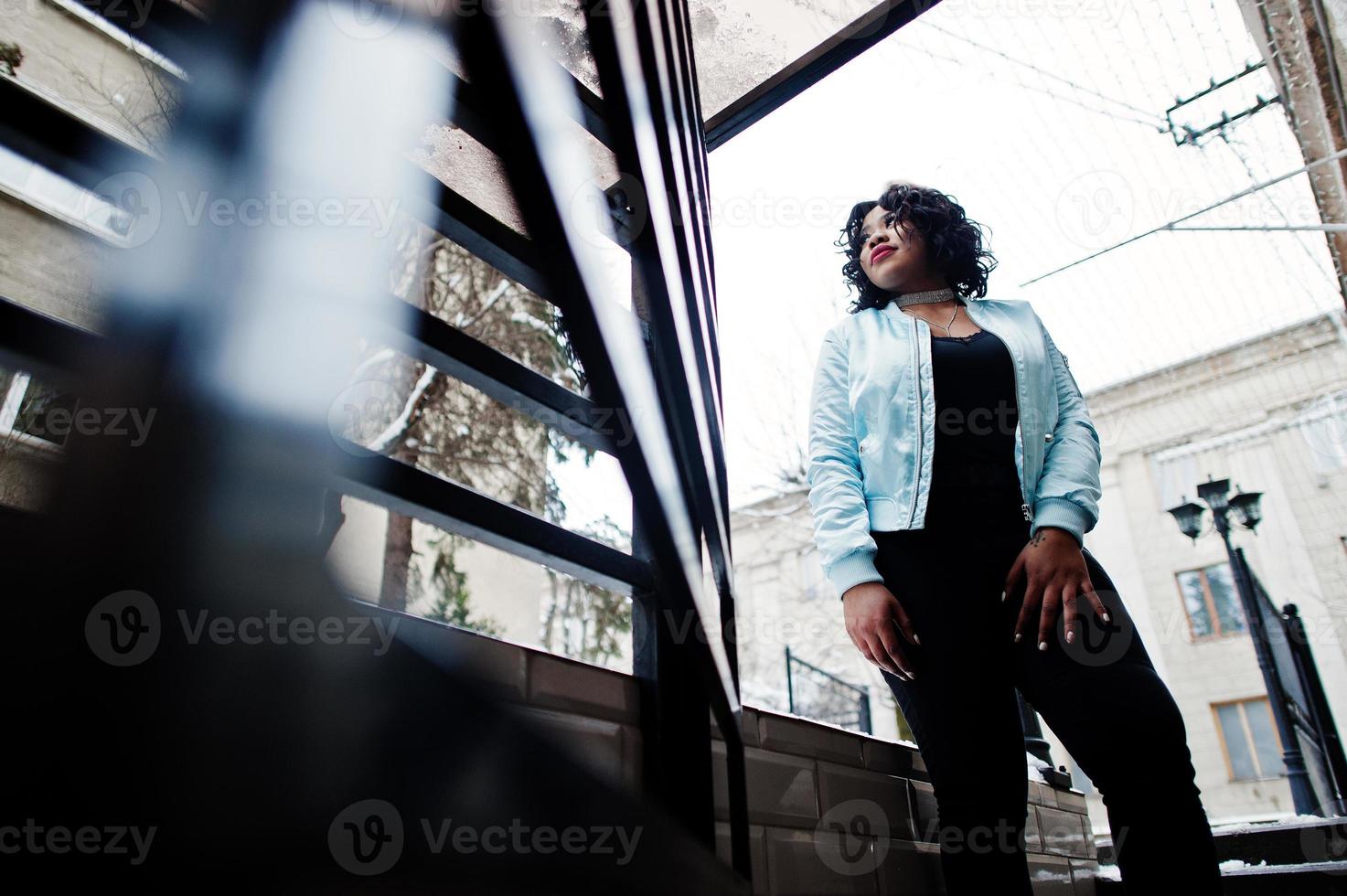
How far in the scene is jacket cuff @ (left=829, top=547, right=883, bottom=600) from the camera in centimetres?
122

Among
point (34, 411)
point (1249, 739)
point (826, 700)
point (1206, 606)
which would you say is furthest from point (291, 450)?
point (1206, 606)

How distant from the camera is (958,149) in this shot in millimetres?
4883

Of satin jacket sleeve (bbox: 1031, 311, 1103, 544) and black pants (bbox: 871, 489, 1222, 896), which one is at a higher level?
satin jacket sleeve (bbox: 1031, 311, 1103, 544)

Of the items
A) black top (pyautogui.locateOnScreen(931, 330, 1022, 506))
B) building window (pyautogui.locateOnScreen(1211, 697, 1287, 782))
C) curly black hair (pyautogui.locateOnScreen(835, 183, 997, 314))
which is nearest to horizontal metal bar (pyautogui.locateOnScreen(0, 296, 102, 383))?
black top (pyautogui.locateOnScreen(931, 330, 1022, 506))

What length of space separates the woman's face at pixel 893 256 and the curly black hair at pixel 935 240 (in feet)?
0.06

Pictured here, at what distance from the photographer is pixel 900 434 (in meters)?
1.31

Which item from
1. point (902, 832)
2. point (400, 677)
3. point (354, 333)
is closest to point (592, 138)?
point (354, 333)

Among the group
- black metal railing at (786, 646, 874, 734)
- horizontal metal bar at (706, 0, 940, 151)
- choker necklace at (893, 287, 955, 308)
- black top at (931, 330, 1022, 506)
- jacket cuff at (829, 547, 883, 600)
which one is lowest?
jacket cuff at (829, 547, 883, 600)

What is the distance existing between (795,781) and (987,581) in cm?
42

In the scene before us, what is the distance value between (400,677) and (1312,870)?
232 centimetres

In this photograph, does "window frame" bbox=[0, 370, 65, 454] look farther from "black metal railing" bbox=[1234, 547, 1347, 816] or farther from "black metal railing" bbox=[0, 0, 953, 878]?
"black metal railing" bbox=[1234, 547, 1347, 816]

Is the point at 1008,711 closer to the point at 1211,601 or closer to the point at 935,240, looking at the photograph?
the point at 935,240

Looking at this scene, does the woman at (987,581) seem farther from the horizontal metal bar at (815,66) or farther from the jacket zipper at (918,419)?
the horizontal metal bar at (815,66)

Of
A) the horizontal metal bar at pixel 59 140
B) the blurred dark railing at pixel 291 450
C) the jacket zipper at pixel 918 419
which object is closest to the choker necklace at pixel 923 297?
the jacket zipper at pixel 918 419
